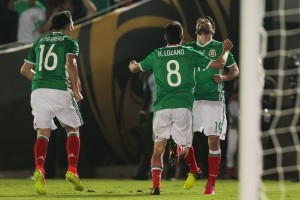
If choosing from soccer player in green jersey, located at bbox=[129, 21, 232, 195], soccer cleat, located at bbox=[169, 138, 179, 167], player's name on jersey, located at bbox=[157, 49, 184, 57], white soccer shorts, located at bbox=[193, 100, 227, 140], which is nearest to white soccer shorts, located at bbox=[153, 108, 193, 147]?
soccer player in green jersey, located at bbox=[129, 21, 232, 195]

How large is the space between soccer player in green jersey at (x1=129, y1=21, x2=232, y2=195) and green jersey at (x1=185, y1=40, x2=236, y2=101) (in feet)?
1.40

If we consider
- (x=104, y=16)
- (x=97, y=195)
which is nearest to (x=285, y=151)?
(x=104, y=16)

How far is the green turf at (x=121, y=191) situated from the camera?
932 cm

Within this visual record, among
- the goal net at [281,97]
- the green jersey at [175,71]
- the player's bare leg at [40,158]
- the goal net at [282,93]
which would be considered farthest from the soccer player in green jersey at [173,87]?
the goal net at [282,93]

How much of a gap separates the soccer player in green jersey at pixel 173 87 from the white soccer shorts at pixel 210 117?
392mm

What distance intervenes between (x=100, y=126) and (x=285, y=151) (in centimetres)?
284

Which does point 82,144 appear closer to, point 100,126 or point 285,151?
point 100,126

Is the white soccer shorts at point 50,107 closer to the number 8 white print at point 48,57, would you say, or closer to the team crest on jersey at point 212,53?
the number 8 white print at point 48,57

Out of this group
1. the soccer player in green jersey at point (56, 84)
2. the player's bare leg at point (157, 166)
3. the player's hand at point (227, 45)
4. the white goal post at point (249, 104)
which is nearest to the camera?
the white goal post at point (249, 104)

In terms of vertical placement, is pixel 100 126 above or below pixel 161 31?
below

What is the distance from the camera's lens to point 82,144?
1448 centimetres

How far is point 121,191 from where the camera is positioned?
1050cm

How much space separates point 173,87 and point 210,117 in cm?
70

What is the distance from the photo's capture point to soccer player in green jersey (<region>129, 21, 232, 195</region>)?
9.45 m
